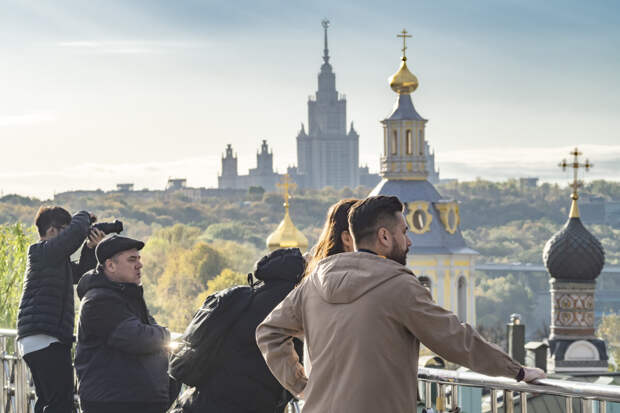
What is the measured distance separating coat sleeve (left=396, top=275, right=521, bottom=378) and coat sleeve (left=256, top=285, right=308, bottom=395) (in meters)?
0.44

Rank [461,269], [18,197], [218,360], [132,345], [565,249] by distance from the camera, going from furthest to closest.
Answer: [18,197], [461,269], [565,249], [132,345], [218,360]

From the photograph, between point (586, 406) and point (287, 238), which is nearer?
point (586, 406)

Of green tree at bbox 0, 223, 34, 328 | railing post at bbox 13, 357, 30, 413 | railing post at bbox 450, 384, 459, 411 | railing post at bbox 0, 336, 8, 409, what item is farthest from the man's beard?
green tree at bbox 0, 223, 34, 328

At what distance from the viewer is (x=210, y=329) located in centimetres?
493

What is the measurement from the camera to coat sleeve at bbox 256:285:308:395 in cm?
443

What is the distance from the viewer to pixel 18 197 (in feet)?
378

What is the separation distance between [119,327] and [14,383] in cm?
240

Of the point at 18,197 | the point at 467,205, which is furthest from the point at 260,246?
the point at 467,205

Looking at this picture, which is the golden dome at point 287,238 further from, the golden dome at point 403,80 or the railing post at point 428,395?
Answer: the railing post at point 428,395

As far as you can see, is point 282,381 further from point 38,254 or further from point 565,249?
point 565,249

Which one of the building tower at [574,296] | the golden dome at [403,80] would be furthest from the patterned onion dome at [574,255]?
the golden dome at [403,80]

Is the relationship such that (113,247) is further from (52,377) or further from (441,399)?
(441,399)

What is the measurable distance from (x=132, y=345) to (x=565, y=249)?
35463mm

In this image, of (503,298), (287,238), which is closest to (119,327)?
(287,238)
